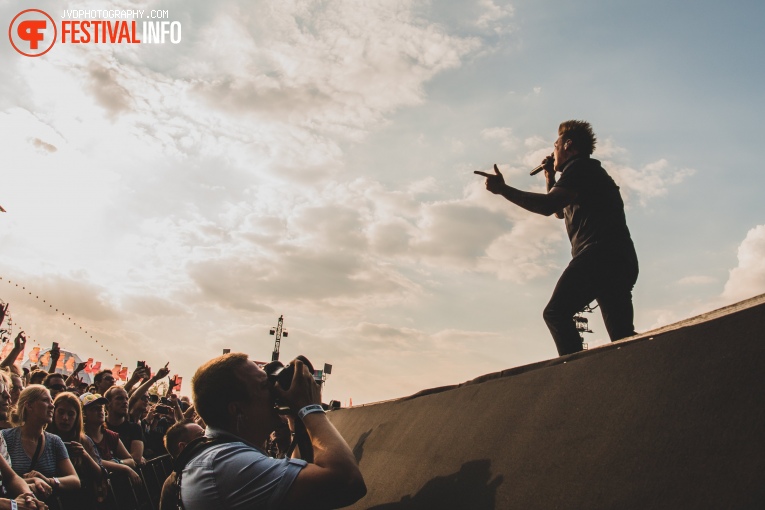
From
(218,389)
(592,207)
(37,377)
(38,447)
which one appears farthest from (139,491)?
(592,207)

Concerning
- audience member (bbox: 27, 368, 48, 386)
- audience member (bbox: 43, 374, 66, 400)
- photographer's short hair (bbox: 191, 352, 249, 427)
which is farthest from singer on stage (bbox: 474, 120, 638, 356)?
audience member (bbox: 27, 368, 48, 386)

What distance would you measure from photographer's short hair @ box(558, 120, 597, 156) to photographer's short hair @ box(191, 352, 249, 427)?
2.74 m

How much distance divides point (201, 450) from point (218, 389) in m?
0.26

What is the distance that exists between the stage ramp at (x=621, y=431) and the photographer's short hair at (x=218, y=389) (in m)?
0.97

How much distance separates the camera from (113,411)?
22.7 ft

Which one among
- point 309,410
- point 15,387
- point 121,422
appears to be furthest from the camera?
point 15,387

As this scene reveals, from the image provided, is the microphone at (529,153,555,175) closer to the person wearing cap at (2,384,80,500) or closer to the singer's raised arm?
the singer's raised arm

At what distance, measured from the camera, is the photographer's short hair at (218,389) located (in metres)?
2.35

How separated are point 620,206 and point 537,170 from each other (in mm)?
1048

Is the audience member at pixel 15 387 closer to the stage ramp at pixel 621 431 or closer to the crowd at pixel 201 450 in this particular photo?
the crowd at pixel 201 450

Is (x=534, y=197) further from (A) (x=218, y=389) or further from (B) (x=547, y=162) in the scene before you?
(A) (x=218, y=389)

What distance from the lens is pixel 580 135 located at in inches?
151

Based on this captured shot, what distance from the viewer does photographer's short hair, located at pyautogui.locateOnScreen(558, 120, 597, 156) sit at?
150 inches

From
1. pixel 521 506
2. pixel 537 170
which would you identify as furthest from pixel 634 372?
pixel 537 170
